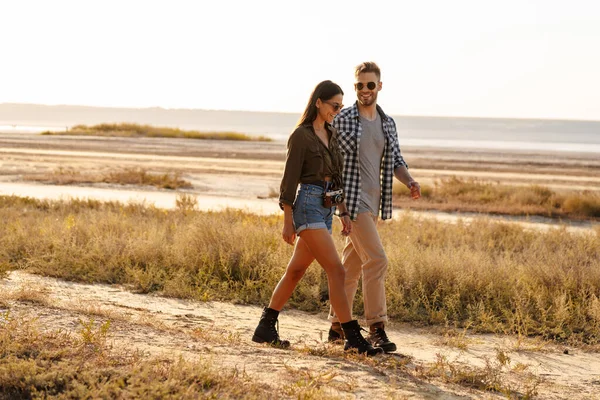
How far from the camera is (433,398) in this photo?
5.20 meters

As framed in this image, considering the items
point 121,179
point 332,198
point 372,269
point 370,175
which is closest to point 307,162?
point 332,198

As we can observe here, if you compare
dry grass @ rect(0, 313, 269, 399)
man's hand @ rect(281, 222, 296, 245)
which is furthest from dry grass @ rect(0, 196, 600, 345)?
dry grass @ rect(0, 313, 269, 399)

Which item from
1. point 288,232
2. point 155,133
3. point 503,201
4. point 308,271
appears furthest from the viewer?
point 155,133

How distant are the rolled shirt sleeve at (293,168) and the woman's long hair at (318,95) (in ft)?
0.62

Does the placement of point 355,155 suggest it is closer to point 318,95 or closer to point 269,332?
point 318,95

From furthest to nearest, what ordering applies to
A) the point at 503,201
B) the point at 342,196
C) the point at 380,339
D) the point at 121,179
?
the point at 121,179 < the point at 503,201 < the point at 380,339 < the point at 342,196

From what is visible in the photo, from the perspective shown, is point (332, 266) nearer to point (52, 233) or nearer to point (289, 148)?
point (289, 148)


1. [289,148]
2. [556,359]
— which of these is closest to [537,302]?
[556,359]

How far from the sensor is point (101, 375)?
4941 millimetres

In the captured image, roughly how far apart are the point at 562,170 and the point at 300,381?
34.9 meters

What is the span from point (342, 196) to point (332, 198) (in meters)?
0.15

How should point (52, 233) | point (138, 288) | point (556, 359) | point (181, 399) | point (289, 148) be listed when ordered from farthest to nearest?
point (52, 233), point (138, 288), point (556, 359), point (289, 148), point (181, 399)

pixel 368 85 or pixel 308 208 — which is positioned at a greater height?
pixel 368 85

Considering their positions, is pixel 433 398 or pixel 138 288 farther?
pixel 138 288
